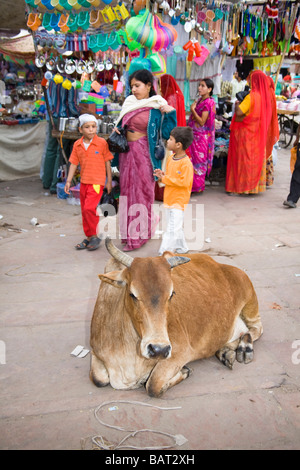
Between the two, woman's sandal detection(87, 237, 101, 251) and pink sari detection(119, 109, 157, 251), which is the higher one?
pink sari detection(119, 109, 157, 251)

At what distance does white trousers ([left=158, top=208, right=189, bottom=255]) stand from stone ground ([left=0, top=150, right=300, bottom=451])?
37cm

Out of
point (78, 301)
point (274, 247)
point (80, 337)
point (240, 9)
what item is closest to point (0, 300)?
point (78, 301)

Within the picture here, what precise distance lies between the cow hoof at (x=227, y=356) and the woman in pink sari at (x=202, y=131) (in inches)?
217

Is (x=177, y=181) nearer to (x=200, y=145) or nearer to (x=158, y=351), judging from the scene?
(x=158, y=351)

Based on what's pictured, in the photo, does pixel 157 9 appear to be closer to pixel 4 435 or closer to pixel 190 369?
pixel 190 369

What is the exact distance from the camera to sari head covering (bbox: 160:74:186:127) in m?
7.80

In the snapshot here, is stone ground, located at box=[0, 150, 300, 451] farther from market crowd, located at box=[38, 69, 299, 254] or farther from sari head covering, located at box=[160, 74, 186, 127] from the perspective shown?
sari head covering, located at box=[160, 74, 186, 127]

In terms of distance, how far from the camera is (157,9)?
7473 mm

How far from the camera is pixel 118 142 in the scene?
17.8 ft

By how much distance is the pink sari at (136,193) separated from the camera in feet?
18.4

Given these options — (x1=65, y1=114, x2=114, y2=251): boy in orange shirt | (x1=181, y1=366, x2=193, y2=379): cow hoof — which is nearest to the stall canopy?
(x1=65, y1=114, x2=114, y2=251): boy in orange shirt

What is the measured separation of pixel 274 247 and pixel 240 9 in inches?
259

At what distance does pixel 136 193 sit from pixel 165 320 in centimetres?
337

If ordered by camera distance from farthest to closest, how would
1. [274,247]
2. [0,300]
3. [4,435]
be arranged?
[274,247]
[0,300]
[4,435]
